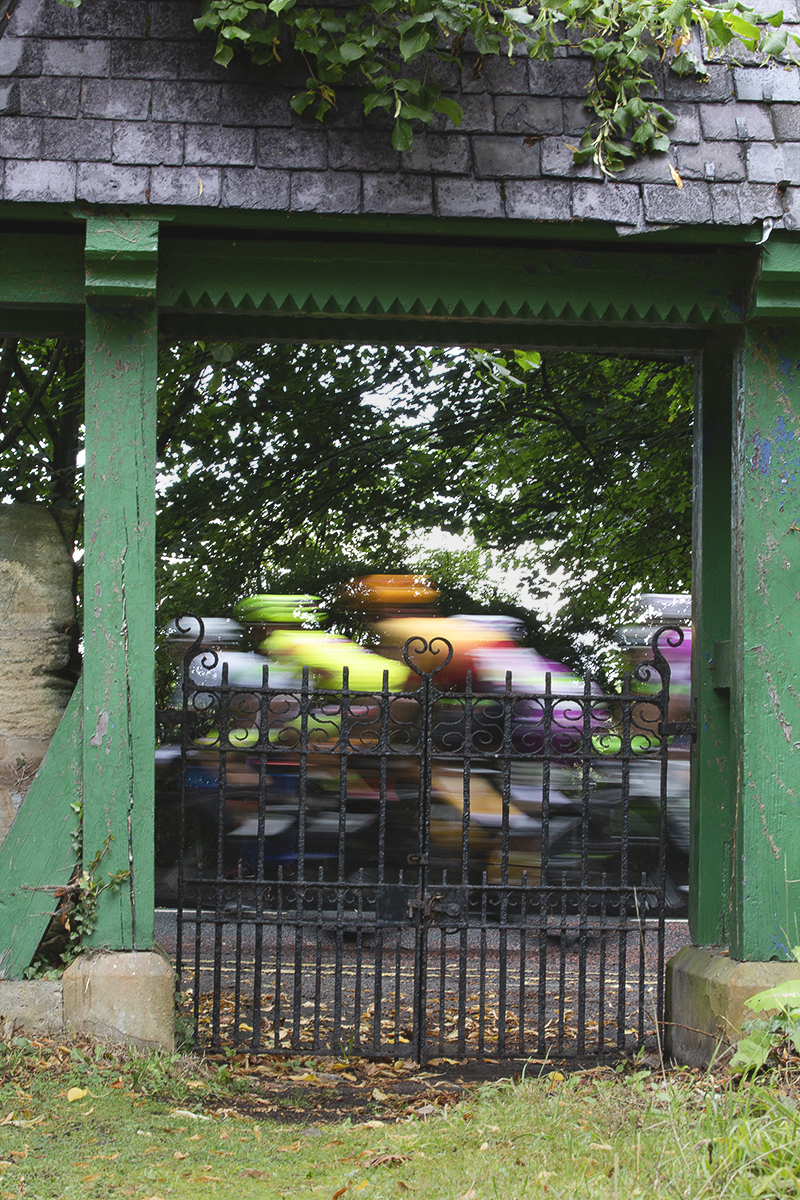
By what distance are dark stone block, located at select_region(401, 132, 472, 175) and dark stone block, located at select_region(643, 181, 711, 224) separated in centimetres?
71

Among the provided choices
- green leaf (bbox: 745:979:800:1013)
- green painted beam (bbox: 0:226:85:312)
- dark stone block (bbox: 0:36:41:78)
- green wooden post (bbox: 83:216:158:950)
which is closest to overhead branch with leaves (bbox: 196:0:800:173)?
dark stone block (bbox: 0:36:41:78)

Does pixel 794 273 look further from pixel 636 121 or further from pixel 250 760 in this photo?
pixel 250 760

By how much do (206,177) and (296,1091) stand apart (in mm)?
3817

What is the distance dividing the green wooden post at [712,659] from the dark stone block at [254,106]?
88.9 inches

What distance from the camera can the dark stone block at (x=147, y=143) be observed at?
418 centimetres

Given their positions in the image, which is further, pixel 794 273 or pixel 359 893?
pixel 359 893

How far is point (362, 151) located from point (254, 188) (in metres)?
0.47

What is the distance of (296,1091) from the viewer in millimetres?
4648

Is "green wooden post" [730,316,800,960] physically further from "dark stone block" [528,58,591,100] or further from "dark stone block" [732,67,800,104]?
"dark stone block" [528,58,591,100]

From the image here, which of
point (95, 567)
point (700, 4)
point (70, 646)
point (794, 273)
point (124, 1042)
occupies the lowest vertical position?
point (124, 1042)

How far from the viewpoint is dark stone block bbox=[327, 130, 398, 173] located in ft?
14.0

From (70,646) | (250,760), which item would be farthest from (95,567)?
(250,760)

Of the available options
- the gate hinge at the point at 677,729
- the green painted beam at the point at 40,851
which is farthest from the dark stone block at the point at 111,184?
the gate hinge at the point at 677,729

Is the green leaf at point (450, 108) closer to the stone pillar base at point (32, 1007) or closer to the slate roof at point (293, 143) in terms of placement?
the slate roof at point (293, 143)
